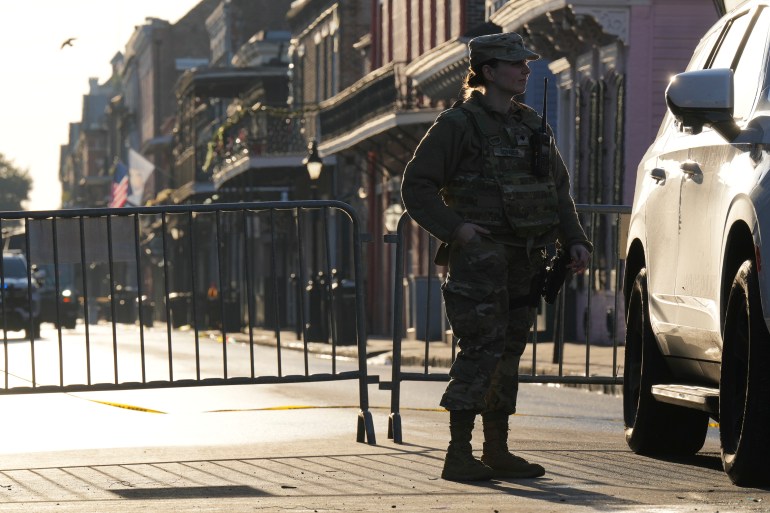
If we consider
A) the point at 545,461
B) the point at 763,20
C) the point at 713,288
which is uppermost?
the point at 763,20

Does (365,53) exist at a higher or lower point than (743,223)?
higher

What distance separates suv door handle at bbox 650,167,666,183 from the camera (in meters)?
8.86

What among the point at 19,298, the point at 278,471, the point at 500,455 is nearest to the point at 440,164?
the point at 500,455

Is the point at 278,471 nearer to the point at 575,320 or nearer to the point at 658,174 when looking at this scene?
the point at 658,174

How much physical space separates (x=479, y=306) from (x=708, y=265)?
90 cm

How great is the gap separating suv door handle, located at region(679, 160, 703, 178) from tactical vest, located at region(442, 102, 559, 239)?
0.63 meters

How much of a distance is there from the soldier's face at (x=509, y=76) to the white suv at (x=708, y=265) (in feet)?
2.08

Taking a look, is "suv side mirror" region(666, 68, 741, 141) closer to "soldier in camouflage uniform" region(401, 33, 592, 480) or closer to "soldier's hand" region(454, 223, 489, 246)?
"soldier in camouflage uniform" region(401, 33, 592, 480)

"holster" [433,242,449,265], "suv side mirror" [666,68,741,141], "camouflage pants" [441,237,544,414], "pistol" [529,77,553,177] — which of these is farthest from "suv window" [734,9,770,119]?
"holster" [433,242,449,265]

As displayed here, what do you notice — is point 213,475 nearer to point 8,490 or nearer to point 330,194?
Result: point 8,490

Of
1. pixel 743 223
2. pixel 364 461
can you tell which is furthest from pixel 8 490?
pixel 743 223

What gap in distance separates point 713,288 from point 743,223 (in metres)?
0.52

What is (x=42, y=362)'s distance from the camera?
10766 mm

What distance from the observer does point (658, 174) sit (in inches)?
351
